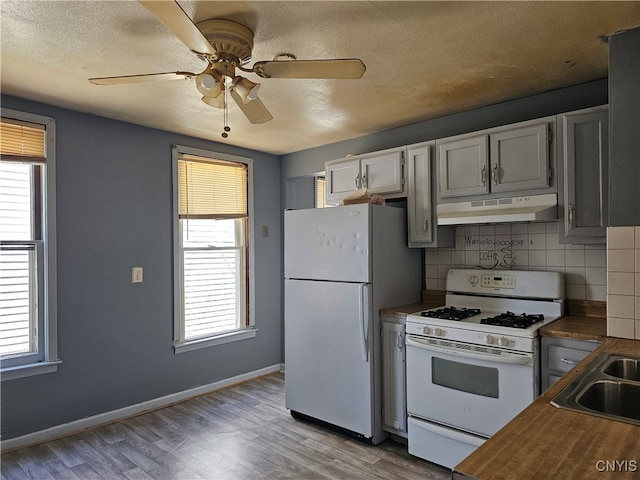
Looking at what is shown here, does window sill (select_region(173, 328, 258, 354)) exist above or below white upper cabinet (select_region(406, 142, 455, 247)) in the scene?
below

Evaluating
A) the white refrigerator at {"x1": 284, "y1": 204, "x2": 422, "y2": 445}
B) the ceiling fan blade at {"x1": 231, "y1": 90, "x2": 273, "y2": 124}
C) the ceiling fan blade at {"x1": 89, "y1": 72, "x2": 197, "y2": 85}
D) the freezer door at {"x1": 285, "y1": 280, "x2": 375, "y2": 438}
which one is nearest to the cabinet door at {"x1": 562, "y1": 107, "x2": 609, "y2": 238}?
the white refrigerator at {"x1": 284, "y1": 204, "x2": 422, "y2": 445}

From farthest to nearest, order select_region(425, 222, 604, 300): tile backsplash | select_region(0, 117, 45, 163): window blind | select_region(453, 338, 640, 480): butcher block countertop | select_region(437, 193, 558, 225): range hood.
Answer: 1. select_region(0, 117, 45, 163): window blind
2. select_region(425, 222, 604, 300): tile backsplash
3. select_region(437, 193, 558, 225): range hood
4. select_region(453, 338, 640, 480): butcher block countertop

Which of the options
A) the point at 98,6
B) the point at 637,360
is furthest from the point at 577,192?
the point at 98,6

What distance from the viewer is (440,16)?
6.02ft

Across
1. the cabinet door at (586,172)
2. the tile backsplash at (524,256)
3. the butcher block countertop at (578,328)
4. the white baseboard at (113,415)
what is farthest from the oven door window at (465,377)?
the white baseboard at (113,415)

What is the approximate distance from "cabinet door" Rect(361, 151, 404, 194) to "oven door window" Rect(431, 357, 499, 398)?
1335 millimetres

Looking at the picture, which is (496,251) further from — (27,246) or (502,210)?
(27,246)

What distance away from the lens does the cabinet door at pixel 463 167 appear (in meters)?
2.81

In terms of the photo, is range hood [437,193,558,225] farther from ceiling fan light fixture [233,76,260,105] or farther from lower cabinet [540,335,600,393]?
ceiling fan light fixture [233,76,260,105]

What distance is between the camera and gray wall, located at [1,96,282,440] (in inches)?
117

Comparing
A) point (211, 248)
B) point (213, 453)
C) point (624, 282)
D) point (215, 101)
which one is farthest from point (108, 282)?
point (624, 282)

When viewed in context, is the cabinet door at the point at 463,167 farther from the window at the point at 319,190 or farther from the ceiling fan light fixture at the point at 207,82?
the window at the point at 319,190

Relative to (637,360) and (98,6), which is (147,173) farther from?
(637,360)

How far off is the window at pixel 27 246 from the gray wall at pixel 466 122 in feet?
7.47
